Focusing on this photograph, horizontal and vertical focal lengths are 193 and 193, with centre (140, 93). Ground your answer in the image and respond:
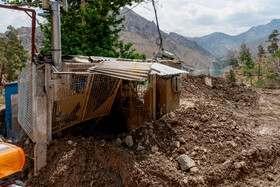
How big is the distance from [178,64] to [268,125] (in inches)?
140

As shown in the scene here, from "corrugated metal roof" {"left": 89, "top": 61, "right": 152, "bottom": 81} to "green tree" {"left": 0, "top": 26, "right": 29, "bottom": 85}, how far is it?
22052mm

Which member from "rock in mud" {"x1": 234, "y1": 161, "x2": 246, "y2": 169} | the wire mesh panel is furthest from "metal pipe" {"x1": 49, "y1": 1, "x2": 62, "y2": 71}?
"rock in mud" {"x1": 234, "y1": 161, "x2": 246, "y2": 169}

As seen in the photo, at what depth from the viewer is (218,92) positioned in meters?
11.1

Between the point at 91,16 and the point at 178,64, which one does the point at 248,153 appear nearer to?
the point at 178,64

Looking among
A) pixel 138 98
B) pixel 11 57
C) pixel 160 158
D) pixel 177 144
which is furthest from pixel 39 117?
pixel 11 57

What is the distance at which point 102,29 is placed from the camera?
10734mm

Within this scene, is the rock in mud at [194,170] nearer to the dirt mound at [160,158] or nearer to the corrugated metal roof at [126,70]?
the dirt mound at [160,158]

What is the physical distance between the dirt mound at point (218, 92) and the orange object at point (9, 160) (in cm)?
779

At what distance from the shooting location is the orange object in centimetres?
208

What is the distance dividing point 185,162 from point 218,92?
27.0 feet

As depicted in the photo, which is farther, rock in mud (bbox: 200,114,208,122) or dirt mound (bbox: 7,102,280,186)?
rock in mud (bbox: 200,114,208,122)

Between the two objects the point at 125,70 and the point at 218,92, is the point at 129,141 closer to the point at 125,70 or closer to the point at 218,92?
the point at 125,70

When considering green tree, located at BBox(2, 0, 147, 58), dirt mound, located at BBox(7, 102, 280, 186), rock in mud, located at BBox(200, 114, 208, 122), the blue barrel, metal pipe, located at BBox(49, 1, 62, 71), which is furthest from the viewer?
green tree, located at BBox(2, 0, 147, 58)

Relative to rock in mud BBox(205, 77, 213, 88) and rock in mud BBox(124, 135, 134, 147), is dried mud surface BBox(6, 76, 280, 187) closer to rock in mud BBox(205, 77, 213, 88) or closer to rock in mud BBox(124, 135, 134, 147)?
rock in mud BBox(124, 135, 134, 147)
